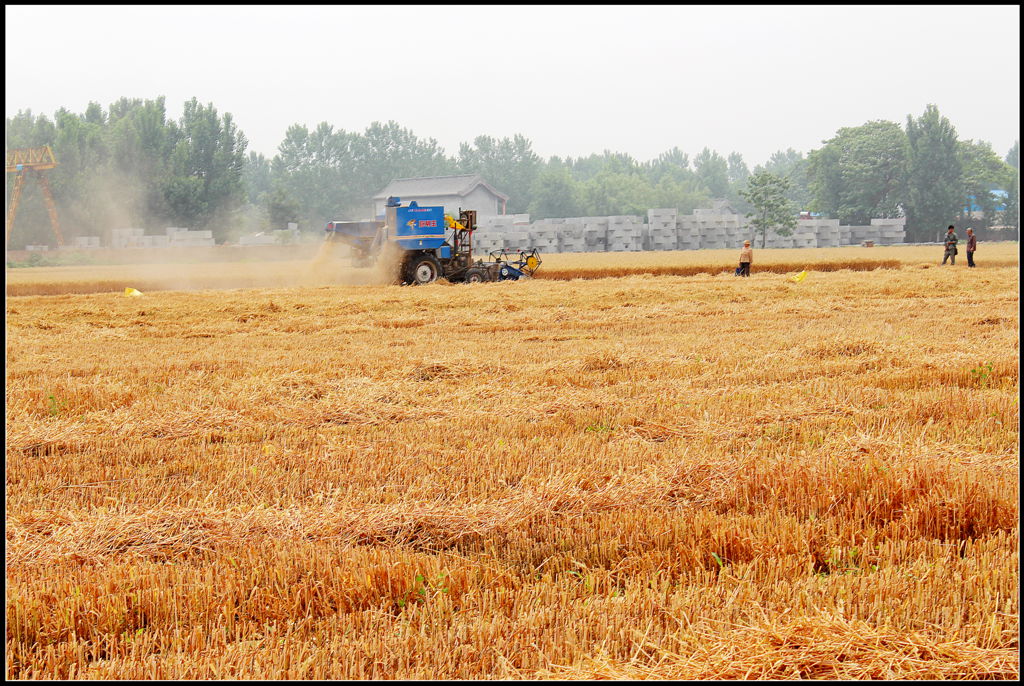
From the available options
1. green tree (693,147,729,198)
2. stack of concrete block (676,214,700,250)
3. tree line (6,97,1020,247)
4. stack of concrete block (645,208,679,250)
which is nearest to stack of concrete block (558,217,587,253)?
stack of concrete block (645,208,679,250)

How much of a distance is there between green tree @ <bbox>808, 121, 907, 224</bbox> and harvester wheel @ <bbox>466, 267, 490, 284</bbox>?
5641cm

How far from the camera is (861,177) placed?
7462cm

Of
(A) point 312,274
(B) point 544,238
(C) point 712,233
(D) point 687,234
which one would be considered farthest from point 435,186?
(A) point 312,274

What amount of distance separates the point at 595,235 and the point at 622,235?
1.83 metres

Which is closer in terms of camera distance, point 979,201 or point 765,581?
point 765,581

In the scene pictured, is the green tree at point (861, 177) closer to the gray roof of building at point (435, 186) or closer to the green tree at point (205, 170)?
the gray roof of building at point (435, 186)

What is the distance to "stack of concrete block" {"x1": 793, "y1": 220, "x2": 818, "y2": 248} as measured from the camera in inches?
2513

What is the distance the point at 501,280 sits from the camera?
27047 millimetres

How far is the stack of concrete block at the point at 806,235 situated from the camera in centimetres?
6384

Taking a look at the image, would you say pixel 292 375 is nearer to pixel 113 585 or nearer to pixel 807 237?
pixel 113 585

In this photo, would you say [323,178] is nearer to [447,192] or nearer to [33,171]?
[447,192]

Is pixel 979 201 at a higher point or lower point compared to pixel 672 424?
higher

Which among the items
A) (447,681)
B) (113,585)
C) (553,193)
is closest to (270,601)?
(113,585)

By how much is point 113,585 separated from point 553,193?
91896 millimetres
